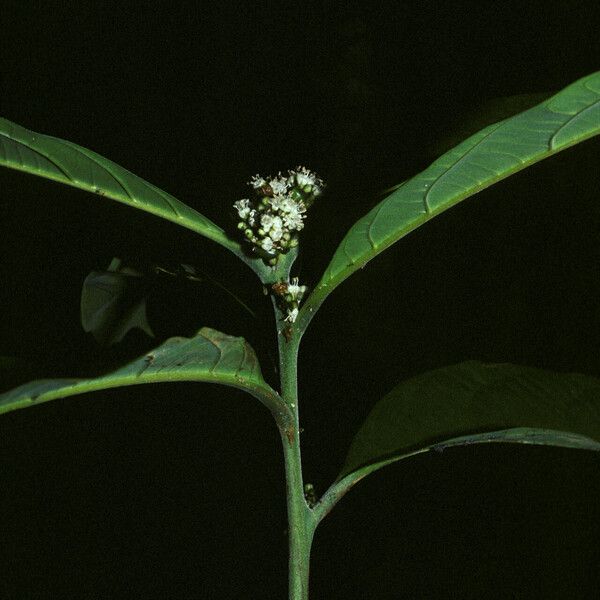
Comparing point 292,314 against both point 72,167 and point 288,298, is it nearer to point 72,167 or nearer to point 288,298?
point 288,298

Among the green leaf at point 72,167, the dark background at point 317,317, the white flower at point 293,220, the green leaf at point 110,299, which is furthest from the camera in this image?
the dark background at point 317,317

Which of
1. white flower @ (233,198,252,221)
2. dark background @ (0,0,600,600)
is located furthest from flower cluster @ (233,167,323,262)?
dark background @ (0,0,600,600)

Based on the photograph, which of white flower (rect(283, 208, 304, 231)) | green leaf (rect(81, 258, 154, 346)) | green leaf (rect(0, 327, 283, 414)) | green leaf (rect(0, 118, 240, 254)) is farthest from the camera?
green leaf (rect(81, 258, 154, 346))

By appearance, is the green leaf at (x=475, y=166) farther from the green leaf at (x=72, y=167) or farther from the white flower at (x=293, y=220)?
the green leaf at (x=72, y=167)

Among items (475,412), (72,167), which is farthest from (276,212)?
(475,412)

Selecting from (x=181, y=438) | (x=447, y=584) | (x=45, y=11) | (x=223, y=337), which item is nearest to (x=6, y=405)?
(x=223, y=337)

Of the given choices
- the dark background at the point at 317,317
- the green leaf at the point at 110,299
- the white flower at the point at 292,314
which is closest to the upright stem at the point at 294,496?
the white flower at the point at 292,314

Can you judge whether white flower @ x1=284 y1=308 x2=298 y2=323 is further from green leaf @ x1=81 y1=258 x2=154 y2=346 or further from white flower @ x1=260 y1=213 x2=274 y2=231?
green leaf @ x1=81 y1=258 x2=154 y2=346
